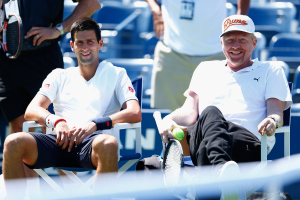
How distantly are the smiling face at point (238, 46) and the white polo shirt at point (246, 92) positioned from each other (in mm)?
71

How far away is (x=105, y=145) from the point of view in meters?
3.30

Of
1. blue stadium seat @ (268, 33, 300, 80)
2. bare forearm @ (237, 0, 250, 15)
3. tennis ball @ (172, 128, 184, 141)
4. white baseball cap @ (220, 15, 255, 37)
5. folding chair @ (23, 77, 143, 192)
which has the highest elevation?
bare forearm @ (237, 0, 250, 15)

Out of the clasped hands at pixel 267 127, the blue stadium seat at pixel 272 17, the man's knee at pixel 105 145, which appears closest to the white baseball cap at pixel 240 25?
the clasped hands at pixel 267 127

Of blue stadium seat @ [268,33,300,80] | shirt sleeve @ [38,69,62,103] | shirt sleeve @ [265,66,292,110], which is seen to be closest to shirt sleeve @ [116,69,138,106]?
shirt sleeve @ [38,69,62,103]

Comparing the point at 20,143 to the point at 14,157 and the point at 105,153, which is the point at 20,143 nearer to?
the point at 14,157

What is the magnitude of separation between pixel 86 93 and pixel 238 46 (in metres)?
1.14

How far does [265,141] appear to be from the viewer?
320cm

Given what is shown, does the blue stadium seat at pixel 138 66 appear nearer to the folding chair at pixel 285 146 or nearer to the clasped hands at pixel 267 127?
the folding chair at pixel 285 146

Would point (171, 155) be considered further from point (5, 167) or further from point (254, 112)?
point (5, 167)

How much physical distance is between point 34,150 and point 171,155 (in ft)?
3.00

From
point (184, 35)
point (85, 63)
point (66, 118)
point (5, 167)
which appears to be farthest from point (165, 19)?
point (5, 167)

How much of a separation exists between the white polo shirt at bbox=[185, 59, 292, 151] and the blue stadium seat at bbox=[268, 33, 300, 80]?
2.16 m

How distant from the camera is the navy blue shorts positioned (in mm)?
3412

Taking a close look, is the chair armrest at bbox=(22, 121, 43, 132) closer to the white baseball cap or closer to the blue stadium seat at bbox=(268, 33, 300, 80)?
the white baseball cap
